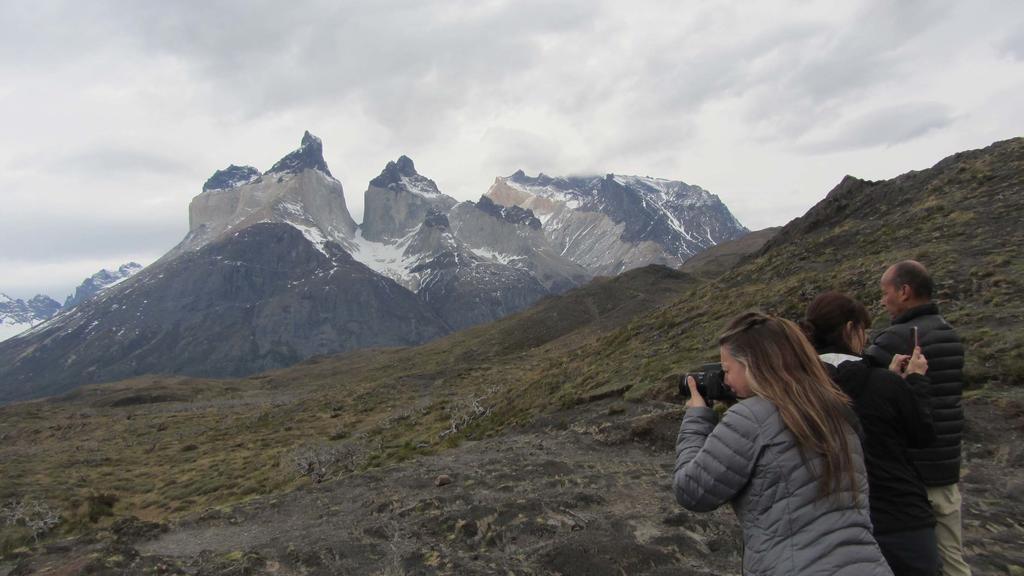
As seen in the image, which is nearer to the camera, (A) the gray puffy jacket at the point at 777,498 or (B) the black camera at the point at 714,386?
(A) the gray puffy jacket at the point at 777,498

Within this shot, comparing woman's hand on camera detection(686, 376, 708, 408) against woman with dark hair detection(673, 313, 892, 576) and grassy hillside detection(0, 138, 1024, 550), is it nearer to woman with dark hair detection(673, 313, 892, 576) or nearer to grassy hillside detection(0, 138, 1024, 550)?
woman with dark hair detection(673, 313, 892, 576)

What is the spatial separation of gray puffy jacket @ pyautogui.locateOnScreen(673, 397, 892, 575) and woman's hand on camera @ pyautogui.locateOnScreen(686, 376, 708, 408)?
1.49ft

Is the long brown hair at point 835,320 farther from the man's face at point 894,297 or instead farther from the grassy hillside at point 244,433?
the grassy hillside at point 244,433

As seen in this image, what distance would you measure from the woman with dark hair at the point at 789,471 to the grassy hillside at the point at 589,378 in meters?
13.6

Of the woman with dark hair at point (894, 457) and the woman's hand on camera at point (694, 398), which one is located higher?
the woman's hand on camera at point (694, 398)

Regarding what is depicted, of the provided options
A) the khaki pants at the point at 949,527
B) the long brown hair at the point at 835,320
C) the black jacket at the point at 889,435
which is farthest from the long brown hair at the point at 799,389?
the khaki pants at the point at 949,527

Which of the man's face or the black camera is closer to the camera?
the black camera

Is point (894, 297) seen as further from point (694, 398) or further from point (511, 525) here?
point (511, 525)

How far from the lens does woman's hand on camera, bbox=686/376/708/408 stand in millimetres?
4141

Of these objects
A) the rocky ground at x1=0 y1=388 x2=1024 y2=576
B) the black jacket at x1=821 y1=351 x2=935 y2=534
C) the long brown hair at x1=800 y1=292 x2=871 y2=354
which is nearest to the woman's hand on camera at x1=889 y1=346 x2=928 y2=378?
the long brown hair at x1=800 y1=292 x2=871 y2=354

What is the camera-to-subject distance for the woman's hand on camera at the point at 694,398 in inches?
163

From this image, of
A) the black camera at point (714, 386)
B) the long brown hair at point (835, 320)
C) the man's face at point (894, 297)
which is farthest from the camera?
the man's face at point (894, 297)

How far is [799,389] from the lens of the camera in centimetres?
357

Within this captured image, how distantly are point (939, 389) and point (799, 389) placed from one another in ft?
8.34
